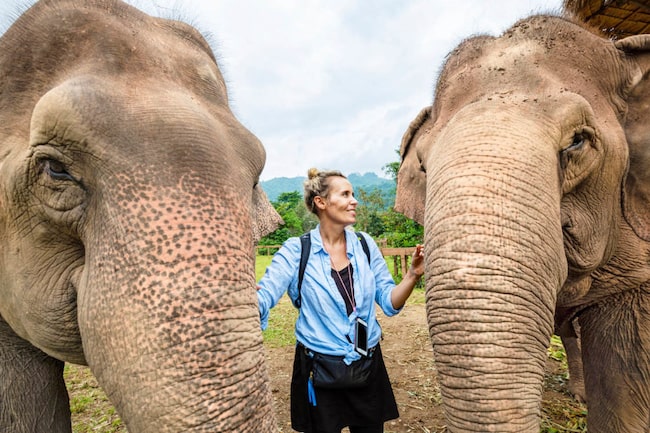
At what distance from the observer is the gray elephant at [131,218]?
95 cm

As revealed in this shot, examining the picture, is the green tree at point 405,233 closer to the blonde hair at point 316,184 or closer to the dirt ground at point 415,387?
the dirt ground at point 415,387

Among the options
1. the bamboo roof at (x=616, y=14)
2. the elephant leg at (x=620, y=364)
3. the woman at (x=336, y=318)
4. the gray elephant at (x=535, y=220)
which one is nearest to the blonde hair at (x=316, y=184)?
the woman at (x=336, y=318)

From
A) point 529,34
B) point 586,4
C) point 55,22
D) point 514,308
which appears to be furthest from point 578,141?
point 586,4

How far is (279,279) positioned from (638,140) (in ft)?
6.14

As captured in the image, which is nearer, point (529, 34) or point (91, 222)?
point (91, 222)

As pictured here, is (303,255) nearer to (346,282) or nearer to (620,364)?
(346,282)

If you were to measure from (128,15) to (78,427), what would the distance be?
3624 mm

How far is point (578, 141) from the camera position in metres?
1.78

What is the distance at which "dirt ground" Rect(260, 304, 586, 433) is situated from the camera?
3.55 meters

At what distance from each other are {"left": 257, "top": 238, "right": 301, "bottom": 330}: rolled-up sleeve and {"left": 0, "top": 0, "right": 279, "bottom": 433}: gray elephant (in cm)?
91

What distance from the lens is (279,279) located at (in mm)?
2271

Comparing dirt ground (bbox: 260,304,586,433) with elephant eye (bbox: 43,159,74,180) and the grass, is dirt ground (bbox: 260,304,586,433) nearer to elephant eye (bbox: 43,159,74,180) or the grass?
the grass

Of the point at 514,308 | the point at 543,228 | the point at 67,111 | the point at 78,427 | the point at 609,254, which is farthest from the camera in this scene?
the point at 78,427

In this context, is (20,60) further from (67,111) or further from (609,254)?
(609,254)
